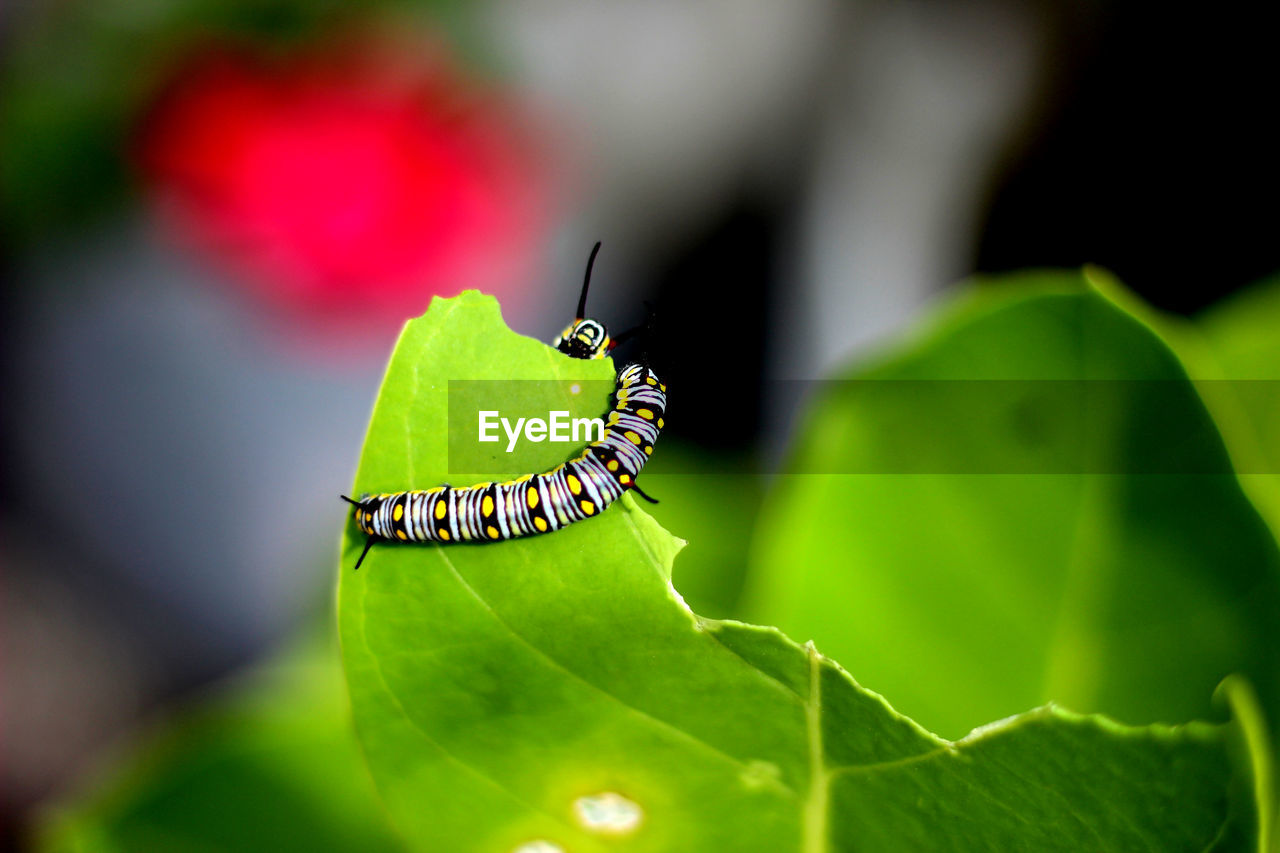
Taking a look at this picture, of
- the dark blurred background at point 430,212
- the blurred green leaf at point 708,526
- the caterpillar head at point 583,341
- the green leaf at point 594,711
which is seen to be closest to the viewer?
the green leaf at point 594,711

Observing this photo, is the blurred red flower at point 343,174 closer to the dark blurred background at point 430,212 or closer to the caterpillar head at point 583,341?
the dark blurred background at point 430,212

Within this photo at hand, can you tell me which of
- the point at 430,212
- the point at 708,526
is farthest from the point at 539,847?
the point at 430,212

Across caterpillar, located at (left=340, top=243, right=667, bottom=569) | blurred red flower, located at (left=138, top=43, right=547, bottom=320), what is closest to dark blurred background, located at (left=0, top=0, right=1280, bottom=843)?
blurred red flower, located at (left=138, top=43, right=547, bottom=320)

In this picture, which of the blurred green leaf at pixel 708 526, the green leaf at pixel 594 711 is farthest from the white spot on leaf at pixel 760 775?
the blurred green leaf at pixel 708 526

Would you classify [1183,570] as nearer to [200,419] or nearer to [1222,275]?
[1222,275]

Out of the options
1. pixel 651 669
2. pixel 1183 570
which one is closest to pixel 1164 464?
pixel 1183 570
